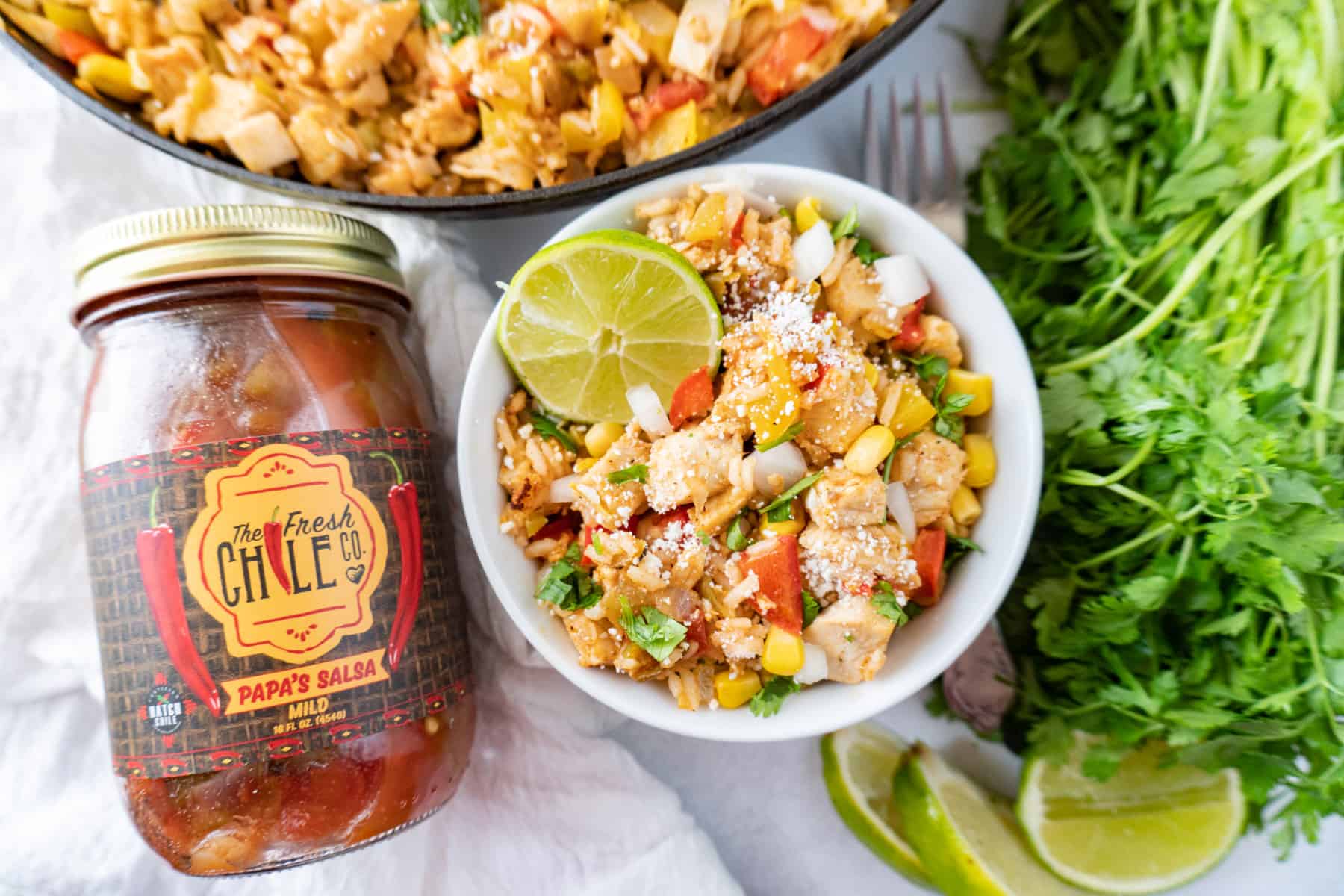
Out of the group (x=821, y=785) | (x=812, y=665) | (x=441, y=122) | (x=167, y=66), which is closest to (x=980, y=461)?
(x=812, y=665)

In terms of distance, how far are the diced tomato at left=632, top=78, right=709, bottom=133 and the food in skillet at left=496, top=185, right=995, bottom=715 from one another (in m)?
0.15

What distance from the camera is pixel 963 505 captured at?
1.40 meters

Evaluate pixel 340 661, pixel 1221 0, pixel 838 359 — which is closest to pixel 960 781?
pixel 838 359

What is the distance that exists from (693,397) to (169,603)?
824mm

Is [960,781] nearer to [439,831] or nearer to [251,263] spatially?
[439,831]

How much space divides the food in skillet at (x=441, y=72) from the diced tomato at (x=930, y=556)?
2.44 ft

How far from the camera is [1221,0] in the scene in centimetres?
148

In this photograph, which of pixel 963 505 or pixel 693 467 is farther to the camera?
pixel 963 505

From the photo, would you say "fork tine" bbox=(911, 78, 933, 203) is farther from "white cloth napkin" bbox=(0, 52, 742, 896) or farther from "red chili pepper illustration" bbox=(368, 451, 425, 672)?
"red chili pepper illustration" bbox=(368, 451, 425, 672)

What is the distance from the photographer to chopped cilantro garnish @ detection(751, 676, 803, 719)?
1341mm

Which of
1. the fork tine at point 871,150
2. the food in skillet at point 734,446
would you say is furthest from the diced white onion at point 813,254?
the fork tine at point 871,150

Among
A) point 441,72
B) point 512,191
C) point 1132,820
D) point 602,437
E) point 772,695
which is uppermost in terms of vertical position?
point 441,72

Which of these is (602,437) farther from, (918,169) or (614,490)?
(918,169)

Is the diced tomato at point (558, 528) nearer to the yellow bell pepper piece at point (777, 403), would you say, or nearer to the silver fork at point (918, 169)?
the yellow bell pepper piece at point (777, 403)
